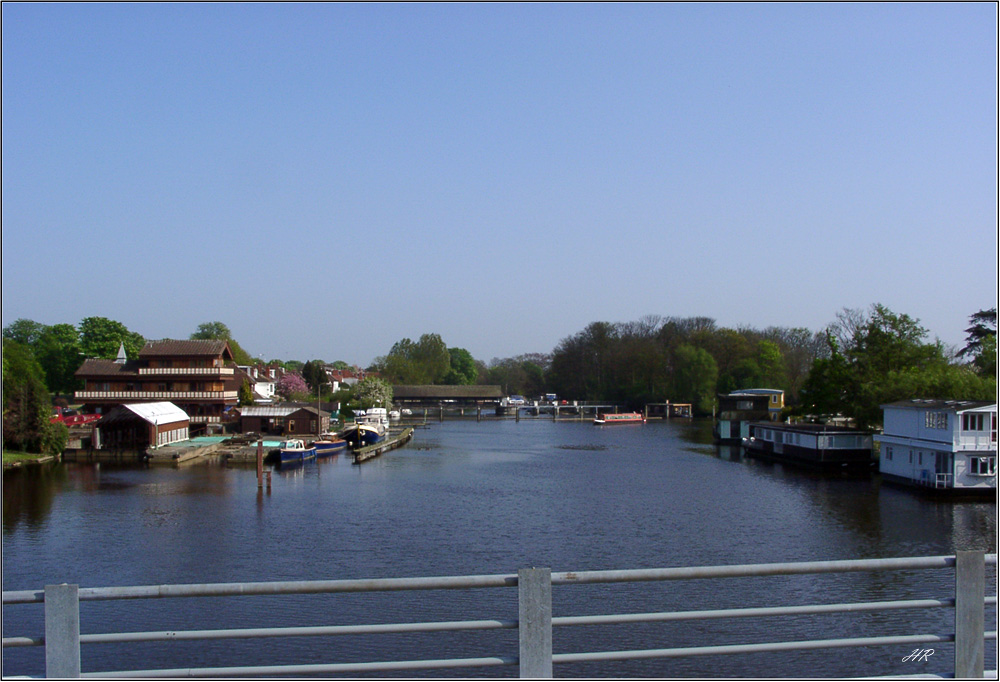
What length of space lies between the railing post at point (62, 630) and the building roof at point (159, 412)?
47.1 m

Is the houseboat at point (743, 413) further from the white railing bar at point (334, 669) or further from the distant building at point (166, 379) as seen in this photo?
the white railing bar at point (334, 669)

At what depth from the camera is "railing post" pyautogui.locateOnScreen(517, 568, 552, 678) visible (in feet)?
9.96

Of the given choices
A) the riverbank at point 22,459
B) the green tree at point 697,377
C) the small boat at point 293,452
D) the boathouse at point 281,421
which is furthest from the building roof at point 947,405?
the green tree at point 697,377

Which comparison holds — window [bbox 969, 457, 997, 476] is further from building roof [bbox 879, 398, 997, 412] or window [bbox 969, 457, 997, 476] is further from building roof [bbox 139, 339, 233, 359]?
building roof [bbox 139, 339, 233, 359]

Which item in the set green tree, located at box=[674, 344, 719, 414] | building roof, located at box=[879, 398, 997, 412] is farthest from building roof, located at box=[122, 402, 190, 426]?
green tree, located at box=[674, 344, 719, 414]

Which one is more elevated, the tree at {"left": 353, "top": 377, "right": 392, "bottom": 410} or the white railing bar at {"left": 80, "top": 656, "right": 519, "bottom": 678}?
the white railing bar at {"left": 80, "top": 656, "right": 519, "bottom": 678}

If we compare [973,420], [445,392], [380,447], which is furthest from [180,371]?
[445,392]

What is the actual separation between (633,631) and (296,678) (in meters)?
12.2

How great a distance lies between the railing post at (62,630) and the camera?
9.73 ft

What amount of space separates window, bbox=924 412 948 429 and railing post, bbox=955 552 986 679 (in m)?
30.7

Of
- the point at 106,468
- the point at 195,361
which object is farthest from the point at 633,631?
the point at 195,361

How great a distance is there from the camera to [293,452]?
1734 inches

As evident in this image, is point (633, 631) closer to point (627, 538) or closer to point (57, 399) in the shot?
point (627, 538)

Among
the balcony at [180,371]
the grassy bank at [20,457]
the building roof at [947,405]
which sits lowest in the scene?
the grassy bank at [20,457]
